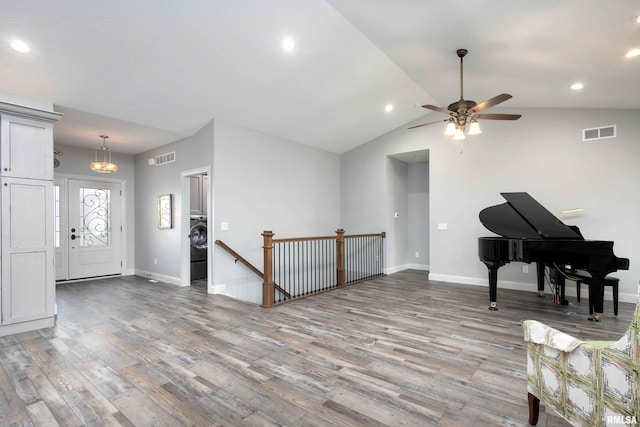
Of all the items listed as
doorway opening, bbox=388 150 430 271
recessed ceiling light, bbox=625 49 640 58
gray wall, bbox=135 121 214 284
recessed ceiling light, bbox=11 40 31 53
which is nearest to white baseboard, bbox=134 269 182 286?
gray wall, bbox=135 121 214 284

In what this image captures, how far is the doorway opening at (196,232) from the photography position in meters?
5.69

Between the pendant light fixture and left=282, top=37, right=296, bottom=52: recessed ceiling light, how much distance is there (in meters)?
3.80

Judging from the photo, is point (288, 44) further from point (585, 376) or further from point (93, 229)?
point (93, 229)

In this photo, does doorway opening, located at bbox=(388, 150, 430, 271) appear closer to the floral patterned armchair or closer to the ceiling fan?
the ceiling fan

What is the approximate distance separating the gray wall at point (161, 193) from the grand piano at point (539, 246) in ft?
15.2

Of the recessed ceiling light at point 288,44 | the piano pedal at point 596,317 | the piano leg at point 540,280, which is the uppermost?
the recessed ceiling light at point 288,44

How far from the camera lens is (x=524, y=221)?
429 centimetres

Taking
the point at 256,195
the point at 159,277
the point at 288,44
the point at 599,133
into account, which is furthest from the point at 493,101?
the point at 159,277

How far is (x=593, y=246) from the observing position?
3590mm

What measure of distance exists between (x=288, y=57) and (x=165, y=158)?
12.3 ft

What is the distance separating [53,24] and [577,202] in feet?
24.0

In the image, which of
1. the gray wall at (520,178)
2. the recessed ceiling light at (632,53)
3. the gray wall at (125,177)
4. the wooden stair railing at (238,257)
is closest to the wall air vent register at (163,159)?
the gray wall at (125,177)

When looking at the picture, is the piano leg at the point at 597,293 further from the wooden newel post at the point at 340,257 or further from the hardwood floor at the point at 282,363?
the wooden newel post at the point at 340,257

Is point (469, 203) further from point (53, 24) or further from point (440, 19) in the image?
point (53, 24)
